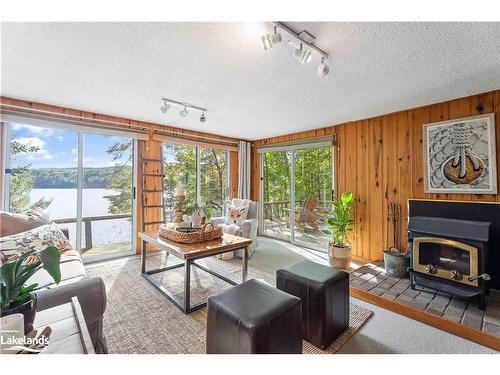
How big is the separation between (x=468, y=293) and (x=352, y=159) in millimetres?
2188

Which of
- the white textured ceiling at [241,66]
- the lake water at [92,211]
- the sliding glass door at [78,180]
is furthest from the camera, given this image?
→ the lake water at [92,211]

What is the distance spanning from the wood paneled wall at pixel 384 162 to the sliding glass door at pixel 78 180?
364cm

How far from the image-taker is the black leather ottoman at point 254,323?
4.05 ft

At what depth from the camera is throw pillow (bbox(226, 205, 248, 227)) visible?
156 inches

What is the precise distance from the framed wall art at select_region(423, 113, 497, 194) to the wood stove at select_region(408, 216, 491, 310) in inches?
22.7

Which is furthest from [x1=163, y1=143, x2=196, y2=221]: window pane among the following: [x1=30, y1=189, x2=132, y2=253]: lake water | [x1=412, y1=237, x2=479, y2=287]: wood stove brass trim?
[x1=412, y1=237, x2=479, y2=287]: wood stove brass trim

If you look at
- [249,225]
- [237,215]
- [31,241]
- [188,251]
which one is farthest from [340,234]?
[31,241]

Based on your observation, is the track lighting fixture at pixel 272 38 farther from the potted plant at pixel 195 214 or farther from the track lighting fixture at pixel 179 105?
the potted plant at pixel 195 214

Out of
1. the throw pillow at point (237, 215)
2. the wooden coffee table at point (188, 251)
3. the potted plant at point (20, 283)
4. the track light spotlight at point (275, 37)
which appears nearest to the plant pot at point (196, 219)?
the wooden coffee table at point (188, 251)

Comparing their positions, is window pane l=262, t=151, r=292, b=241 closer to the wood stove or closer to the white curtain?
the white curtain

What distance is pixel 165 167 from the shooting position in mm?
4270

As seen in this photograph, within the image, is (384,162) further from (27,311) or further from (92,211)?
(92,211)

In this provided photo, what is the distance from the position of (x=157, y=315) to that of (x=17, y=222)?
1668mm
